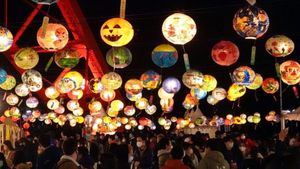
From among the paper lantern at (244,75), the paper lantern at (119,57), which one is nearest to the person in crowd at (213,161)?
the paper lantern at (119,57)

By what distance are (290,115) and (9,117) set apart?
13281 mm

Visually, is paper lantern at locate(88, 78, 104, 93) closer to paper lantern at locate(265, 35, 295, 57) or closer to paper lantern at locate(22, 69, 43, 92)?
paper lantern at locate(22, 69, 43, 92)

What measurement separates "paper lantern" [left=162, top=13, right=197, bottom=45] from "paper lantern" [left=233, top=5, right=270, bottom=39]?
922 mm

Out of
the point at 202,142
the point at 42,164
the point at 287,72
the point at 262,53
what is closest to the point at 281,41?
the point at 287,72

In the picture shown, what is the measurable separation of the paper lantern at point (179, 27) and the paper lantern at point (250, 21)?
92 cm

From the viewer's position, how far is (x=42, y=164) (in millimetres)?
7199

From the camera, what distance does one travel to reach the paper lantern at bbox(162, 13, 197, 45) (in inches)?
364

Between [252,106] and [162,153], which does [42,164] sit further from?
[252,106]

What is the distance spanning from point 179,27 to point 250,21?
1401 millimetres

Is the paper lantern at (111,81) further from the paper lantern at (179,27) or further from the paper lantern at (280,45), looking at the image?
the paper lantern at (280,45)

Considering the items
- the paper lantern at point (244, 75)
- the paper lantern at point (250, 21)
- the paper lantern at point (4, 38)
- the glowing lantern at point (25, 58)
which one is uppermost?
the paper lantern at point (250, 21)

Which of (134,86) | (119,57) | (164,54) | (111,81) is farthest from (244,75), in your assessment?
(111,81)

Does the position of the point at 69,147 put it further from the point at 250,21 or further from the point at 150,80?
the point at 150,80

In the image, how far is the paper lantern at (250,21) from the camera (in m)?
8.97
